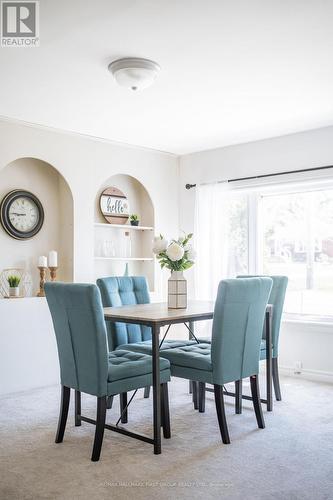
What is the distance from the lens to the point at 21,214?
4.81 meters

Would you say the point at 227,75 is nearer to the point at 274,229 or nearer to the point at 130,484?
the point at 274,229

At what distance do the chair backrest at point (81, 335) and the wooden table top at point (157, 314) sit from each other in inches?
12.0

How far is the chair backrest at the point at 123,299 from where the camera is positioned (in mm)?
3925

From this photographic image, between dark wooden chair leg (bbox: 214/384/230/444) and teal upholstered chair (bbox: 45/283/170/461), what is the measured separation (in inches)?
12.6

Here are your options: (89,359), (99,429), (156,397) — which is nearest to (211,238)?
(156,397)

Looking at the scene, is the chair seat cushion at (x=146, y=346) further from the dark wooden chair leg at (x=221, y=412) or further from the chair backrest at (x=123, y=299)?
the dark wooden chair leg at (x=221, y=412)

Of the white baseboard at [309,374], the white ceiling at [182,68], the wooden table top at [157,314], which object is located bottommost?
the white baseboard at [309,374]

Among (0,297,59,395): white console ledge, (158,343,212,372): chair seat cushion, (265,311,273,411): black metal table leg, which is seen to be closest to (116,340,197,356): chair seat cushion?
(158,343,212,372): chair seat cushion

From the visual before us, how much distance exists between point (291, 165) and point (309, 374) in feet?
6.68

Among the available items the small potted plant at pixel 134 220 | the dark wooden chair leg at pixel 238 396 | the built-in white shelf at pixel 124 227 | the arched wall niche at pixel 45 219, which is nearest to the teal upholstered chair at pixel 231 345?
the dark wooden chair leg at pixel 238 396

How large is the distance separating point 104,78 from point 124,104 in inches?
22.8

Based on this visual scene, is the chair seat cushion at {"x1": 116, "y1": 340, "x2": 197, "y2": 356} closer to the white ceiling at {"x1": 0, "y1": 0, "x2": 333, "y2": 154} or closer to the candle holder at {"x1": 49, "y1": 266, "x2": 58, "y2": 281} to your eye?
the candle holder at {"x1": 49, "y1": 266, "x2": 58, "y2": 281}

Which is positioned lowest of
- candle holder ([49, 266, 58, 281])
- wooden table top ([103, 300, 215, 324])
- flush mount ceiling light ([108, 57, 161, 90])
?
wooden table top ([103, 300, 215, 324])

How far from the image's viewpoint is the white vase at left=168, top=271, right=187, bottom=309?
3.65 meters
